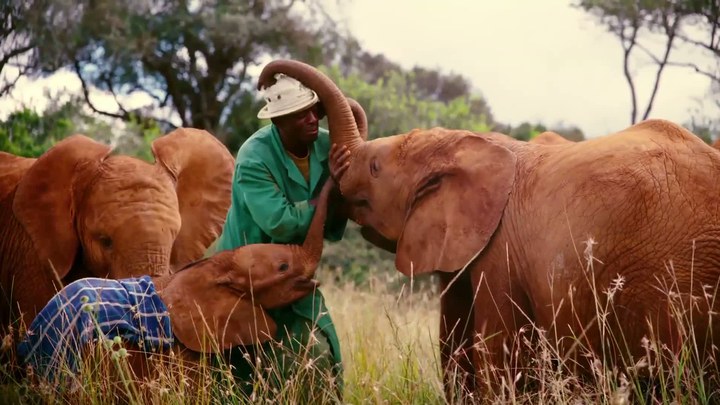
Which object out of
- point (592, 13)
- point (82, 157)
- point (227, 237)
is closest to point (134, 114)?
point (592, 13)

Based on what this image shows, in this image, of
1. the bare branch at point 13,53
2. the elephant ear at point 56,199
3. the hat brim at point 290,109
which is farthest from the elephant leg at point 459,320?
the bare branch at point 13,53

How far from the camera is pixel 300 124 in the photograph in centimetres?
584

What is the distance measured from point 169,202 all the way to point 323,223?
5.61ft

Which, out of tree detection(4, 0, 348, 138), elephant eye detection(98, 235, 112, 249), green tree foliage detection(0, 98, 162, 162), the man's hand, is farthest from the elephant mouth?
tree detection(4, 0, 348, 138)

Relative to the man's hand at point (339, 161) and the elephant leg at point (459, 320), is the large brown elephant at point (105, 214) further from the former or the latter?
the elephant leg at point (459, 320)

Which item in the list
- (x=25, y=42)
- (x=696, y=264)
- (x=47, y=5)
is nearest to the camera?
(x=696, y=264)

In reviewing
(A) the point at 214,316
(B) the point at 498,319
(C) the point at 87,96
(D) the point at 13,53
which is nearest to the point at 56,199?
(A) the point at 214,316

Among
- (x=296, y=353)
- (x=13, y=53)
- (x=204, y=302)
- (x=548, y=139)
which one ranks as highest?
(x=548, y=139)

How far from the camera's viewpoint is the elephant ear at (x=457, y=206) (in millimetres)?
5289

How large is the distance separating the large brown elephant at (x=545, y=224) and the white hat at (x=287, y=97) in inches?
2.2

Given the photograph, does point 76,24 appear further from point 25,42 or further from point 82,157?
point 82,157

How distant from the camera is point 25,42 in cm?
1446

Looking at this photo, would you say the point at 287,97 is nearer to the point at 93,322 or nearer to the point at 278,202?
the point at 278,202

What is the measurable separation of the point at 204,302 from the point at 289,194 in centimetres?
74
